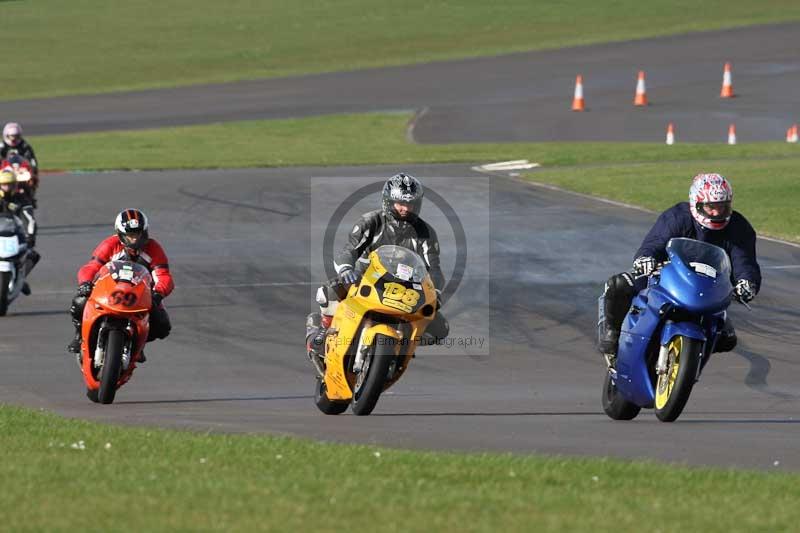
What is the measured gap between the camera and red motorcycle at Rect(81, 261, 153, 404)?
12945 mm

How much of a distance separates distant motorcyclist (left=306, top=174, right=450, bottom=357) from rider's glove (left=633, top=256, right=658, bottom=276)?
1.48 metres

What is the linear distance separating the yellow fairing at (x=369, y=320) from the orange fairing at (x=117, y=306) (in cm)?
194

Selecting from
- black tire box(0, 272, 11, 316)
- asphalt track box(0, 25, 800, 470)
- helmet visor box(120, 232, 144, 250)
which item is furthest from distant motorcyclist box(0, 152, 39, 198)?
helmet visor box(120, 232, 144, 250)

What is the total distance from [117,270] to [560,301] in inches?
267

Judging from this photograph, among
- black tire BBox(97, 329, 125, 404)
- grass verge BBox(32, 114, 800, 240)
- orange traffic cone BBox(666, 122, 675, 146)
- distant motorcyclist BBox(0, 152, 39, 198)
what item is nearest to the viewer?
black tire BBox(97, 329, 125, 404)

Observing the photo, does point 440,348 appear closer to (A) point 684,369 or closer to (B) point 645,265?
(B) point 645,265

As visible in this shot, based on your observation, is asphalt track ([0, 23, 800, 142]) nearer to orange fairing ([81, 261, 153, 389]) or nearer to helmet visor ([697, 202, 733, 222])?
orange fairing ([81, 261, 153, 389])

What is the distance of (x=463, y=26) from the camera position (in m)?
62.3

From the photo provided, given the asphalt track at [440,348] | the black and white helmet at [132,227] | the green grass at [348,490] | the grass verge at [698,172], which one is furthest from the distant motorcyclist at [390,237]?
the grass verge at [698,172]

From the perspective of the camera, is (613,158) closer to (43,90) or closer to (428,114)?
(428,114)

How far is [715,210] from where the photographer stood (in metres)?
11.8

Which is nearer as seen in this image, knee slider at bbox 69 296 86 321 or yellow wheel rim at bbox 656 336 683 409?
yellow wheel rim at bbox 656 336 683 409

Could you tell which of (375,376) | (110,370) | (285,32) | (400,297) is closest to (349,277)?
(400,297)

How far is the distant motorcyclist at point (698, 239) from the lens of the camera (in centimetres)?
1175
